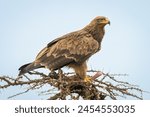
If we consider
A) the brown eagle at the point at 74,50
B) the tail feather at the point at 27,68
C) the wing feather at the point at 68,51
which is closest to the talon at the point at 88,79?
the brown eagle at the point at 74,50

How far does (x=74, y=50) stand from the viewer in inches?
318

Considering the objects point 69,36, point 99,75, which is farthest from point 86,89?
point 69,36

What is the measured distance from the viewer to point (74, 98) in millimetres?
6734

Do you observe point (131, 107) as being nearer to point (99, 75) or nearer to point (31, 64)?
point (99, 75)

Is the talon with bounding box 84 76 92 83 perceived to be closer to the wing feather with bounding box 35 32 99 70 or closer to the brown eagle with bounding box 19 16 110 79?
the brown eagle with bounding box 19 16 110 79

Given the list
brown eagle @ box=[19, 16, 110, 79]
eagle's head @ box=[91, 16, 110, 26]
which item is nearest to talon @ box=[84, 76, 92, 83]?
brown eagle @ box=[19, 16, 110, 79]

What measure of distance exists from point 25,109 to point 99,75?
1430 millimetres

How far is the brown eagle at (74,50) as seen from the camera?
748cm

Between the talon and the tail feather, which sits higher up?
the tail feather

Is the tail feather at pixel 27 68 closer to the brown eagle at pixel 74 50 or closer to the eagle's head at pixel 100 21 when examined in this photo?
the brown eagle at pixel 74 50

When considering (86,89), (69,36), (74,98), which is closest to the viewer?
(74,98)

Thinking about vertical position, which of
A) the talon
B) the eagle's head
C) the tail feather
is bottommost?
Result: the talon

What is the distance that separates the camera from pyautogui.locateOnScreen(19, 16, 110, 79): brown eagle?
24.5 ft

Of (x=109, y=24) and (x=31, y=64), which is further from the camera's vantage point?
(x=109, y=24)
